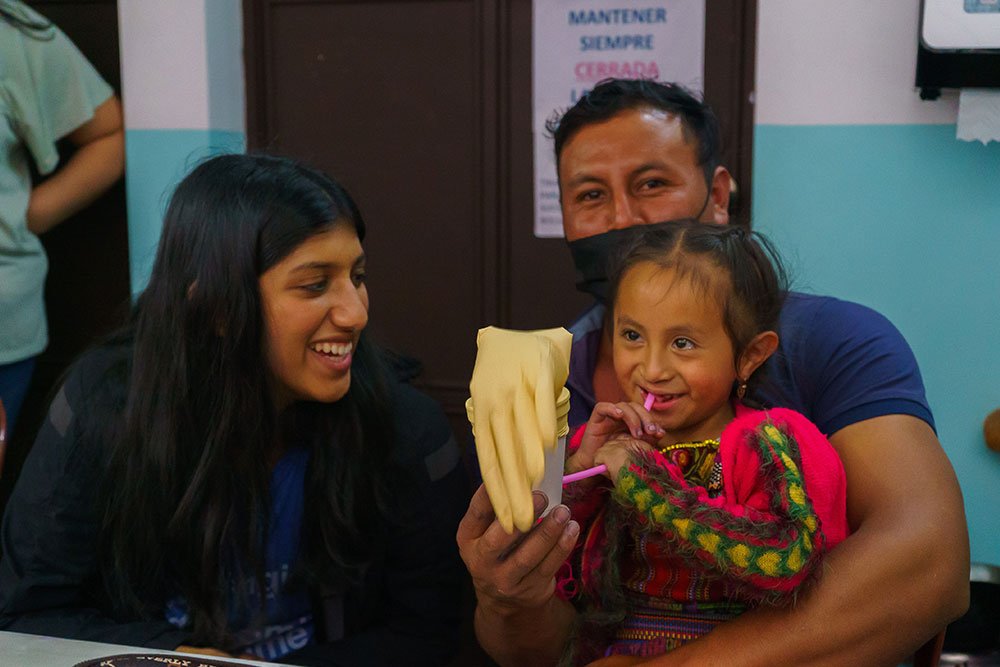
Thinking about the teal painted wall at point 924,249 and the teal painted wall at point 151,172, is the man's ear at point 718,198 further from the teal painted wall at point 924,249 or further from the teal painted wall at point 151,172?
the teal painted wall at point 151,172

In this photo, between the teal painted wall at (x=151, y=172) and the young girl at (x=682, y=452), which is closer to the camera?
the young girl at (x=682, y=452)

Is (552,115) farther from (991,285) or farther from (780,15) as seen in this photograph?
(991,285)

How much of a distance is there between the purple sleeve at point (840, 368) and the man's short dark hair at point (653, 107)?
353mm

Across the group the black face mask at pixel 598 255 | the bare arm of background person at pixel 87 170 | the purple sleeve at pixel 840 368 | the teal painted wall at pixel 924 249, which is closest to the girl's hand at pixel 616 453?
the purple sleeve at pixel 840 368

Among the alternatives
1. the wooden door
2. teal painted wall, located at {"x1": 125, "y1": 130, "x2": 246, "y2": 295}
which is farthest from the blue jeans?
the wooden door

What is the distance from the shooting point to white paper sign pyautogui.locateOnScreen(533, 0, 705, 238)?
2.66m

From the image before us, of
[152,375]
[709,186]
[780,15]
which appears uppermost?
[780,15]

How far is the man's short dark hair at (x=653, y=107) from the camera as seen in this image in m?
1.74

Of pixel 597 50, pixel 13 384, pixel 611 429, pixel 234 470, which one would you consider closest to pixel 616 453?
pixel 611 429

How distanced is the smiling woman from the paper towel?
5.09ft

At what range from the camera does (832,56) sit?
8.04 feet

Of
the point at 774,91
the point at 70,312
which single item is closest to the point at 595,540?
the point at 774,91

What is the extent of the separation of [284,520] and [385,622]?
0.27 m

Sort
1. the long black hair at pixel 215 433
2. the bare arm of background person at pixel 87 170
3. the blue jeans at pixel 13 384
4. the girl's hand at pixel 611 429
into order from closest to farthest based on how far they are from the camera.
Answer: the girl's hand at pixel 611 429, the long black hair at pixel 215 433, the blue jeans at pixel 13 384, the bare arm of background person at pixel 87 170
